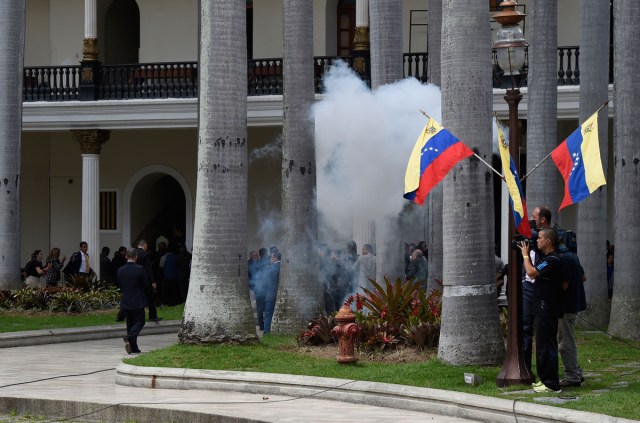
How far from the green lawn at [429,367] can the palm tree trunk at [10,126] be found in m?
8.93

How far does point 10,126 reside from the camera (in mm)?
24875

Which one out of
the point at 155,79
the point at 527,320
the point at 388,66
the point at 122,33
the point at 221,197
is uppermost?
the point at 122,33

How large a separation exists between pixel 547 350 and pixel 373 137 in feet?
28.5

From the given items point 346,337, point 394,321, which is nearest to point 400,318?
point 394,321

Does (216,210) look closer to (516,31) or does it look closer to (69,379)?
(69,379)

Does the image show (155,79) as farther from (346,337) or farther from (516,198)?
(516,198)

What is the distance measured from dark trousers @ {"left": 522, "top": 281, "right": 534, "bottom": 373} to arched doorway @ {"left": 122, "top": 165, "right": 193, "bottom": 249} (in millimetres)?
21587

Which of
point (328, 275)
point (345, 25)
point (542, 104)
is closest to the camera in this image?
point (542, 104)

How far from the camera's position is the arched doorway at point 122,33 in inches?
1414

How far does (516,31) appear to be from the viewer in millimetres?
12867

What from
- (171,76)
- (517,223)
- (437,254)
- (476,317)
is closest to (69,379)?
(476,317)

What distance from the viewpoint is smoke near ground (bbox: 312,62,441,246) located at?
65.7ft

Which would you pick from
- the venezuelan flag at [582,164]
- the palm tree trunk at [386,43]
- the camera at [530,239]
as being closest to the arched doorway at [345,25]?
the palm tree trunk at [386,43]

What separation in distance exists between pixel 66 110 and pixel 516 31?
67.0ft
